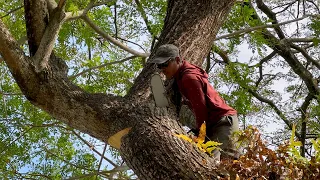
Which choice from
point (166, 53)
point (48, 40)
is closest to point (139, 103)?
point (166, 53)

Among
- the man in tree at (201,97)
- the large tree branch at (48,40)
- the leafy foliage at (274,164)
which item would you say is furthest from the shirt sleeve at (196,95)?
the large tree branch at (48,40)

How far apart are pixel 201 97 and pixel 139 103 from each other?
44cm

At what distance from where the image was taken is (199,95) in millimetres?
3225

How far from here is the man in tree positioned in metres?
3.23

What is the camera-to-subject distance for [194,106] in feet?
10.6

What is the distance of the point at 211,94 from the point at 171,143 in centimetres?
59

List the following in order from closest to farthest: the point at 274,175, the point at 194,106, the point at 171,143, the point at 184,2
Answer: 1. the point at 274,175
2. the point at 171,143
3. the point at 194,106
4. the point at 184,2

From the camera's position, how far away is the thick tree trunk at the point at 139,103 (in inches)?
111

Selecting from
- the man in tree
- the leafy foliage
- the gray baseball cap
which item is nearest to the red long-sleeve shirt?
the man in tree

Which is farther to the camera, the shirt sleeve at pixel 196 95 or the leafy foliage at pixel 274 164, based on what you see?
the shirt sleeve at pixel 196 95

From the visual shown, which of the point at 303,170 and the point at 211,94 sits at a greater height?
the point at 211,94

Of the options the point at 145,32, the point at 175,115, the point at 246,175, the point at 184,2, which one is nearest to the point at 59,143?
the point at 145,32

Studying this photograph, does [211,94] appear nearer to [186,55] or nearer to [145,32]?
[186,55]

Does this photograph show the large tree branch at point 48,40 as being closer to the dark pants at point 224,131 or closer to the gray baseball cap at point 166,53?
the gray baseball cap at point 166,53
